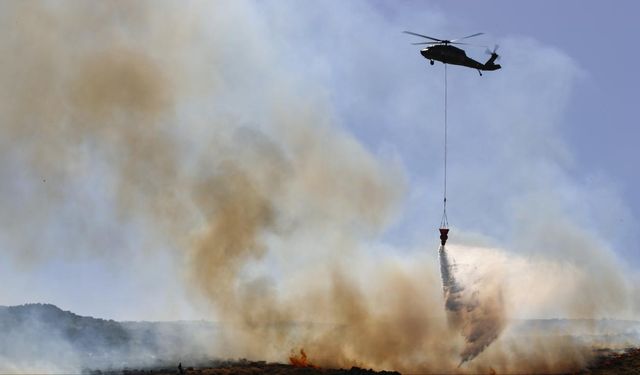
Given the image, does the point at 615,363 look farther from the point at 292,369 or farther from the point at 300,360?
the point at 292,369

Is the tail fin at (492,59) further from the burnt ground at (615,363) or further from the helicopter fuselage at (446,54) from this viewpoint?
the burnt ground at (615,363)

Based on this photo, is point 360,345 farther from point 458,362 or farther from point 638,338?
point 638,338

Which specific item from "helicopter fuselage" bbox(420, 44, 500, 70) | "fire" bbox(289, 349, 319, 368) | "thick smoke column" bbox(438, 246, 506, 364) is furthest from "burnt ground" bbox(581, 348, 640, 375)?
"helicopter fuselage" bbox(420, 44, 500, 70)

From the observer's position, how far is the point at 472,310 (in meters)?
80.1

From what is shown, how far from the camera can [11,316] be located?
114 m

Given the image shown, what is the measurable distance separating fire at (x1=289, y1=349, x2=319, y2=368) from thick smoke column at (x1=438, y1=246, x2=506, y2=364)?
15789mm

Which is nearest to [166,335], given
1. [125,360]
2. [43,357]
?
[125,360]

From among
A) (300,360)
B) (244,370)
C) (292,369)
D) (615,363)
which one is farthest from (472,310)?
(244,370)

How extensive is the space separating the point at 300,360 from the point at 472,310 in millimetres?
18897

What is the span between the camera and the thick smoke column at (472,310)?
79.6 m

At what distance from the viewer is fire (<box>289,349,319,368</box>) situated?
77.3 metres

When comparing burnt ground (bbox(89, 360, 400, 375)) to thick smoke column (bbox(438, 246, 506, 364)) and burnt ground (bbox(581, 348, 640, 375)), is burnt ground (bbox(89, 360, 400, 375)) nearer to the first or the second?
thick smoke column (bbox(438, 246, 506, 364))

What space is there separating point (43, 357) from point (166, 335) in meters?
42.6

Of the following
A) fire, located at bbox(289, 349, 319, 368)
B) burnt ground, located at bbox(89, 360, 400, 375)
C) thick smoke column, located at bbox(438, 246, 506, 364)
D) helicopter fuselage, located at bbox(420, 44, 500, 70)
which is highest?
helicopter fuselage, located at bbox(420, 44, 500, 70)
